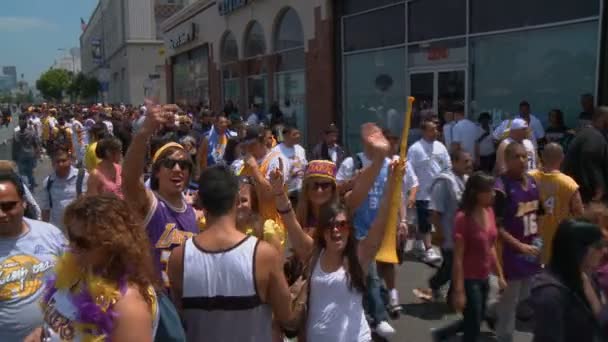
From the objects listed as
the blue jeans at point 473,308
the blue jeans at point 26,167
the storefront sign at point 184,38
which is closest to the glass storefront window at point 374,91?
the blue jeans at point 26,167

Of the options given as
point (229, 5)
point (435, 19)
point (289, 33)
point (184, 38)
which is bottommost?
point (435, 19)

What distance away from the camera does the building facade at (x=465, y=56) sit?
9.80 meters

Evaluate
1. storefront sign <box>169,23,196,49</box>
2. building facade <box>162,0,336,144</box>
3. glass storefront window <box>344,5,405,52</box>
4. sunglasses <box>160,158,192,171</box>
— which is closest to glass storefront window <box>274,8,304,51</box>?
building facade <box>162,0,336,144</box>

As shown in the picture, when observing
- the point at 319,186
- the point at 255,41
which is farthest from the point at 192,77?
the point at 319,186

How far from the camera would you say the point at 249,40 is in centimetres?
2111

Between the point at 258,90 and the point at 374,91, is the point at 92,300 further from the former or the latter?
the point at 258,90

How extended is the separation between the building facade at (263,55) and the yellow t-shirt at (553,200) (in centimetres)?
1041

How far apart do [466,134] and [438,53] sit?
297 centimetres

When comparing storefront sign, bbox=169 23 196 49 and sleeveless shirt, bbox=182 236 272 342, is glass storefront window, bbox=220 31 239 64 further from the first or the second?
sleeveless shirt, bbox=182 236 272 342

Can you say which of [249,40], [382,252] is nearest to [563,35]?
[382,252]

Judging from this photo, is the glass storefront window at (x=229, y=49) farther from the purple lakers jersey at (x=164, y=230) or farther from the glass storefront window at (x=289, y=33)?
the purple lakers jersey at (x=164, y=230)

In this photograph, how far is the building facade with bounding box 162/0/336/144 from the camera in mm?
15961

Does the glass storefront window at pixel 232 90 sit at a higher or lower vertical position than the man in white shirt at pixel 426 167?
higher

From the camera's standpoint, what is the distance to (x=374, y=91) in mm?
14703
